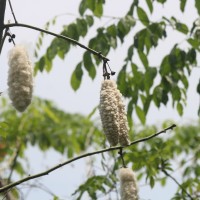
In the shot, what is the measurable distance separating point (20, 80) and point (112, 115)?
12.1 inches

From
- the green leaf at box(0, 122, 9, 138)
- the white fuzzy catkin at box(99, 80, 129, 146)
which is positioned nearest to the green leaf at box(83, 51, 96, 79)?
the green leaf at box(0, 122, 9, 138)

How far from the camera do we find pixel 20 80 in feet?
6.67

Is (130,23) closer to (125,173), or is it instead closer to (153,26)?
(153,26)

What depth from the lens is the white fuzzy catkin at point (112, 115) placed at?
202 cm

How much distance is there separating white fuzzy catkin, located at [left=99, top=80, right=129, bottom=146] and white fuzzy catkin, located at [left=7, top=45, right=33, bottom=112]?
24 cm

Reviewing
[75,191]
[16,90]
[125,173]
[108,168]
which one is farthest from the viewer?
[108,168]

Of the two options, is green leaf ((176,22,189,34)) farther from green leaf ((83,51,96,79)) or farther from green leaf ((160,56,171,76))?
green leaf ((83,51,96,79))

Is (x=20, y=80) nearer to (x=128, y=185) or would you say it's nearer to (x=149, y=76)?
(x=128, y=185)

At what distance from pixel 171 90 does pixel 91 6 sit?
72 centimetres

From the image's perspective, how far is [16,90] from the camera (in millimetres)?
2014

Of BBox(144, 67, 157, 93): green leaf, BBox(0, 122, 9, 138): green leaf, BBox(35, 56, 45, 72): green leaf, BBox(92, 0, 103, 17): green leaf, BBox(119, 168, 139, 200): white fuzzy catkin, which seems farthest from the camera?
BBox(35, 56, 45, 72): green leaf

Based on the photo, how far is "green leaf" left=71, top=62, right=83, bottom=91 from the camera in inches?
160

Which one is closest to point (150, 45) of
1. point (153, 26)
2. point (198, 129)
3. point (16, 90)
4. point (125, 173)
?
point (153, 26)

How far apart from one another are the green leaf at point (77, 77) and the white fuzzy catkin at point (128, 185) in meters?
1.53
